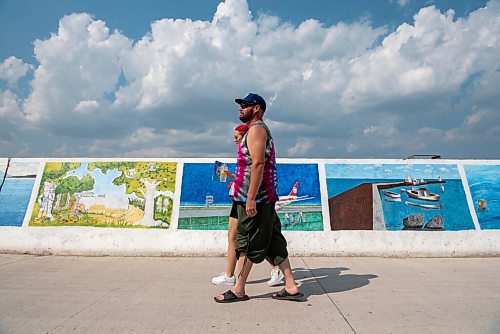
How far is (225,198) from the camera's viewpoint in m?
5.99

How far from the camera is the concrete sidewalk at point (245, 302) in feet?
9.19

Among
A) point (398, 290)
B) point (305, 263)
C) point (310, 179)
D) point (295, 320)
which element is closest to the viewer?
point (295, 320)

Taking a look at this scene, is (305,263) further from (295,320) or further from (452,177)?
(452,177)

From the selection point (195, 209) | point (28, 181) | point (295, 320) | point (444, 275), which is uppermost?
point (28, 181)

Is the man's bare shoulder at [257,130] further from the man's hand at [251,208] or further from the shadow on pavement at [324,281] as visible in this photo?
the shadow on pavement at [324,281]

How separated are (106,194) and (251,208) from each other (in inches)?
149

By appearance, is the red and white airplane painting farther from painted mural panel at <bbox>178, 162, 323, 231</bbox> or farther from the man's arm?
the man's arm

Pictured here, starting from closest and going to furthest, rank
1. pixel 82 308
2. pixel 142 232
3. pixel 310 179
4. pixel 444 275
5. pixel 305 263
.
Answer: pixel 82 308
pixel 444 275
pixel 305 263
pixel 142 232
pixel 310 179

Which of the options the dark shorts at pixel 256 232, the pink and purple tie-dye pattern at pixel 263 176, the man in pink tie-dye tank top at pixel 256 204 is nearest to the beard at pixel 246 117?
the man in pink tie-dye tank top at pixel 256 204

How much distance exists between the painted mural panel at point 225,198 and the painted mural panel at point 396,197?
32 centimetres

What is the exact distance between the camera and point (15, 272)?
4.47 m

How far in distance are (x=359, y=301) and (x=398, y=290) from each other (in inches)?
25.6

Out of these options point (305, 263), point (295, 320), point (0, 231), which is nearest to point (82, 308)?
point (295, 320)

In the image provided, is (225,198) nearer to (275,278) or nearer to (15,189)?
(275,278)
